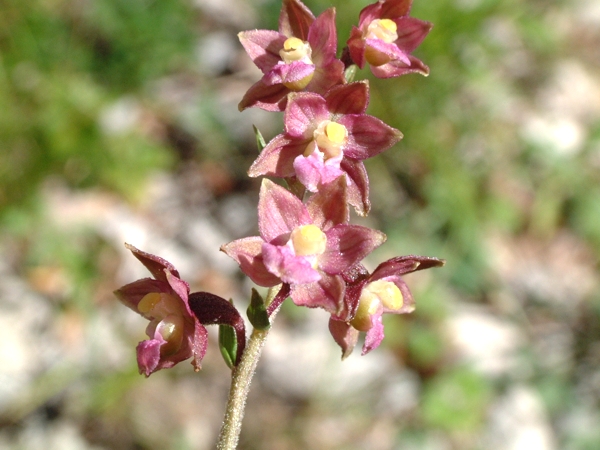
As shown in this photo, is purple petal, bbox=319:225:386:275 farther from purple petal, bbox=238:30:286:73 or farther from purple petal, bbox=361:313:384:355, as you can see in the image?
purple petal, bbox=238:30:286:73

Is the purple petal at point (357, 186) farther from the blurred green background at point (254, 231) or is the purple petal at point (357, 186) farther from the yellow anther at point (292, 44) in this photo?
the blurred green background at point (254, 231)

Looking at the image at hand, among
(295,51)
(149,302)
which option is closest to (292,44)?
(295,51)

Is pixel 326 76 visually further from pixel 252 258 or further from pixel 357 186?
pixel 252 258

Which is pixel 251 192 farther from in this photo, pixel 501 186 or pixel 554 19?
pixel 554 19

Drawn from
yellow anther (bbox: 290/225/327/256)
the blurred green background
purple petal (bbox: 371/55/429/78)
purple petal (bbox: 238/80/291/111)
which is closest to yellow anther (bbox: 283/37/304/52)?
purple petal (bbox: 238/80/291/111)

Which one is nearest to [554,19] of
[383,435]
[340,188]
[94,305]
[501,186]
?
[501,186]

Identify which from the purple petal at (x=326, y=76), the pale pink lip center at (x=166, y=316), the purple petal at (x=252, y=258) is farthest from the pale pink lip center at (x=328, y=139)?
the pale pink lip center at (x=166, y=316)
